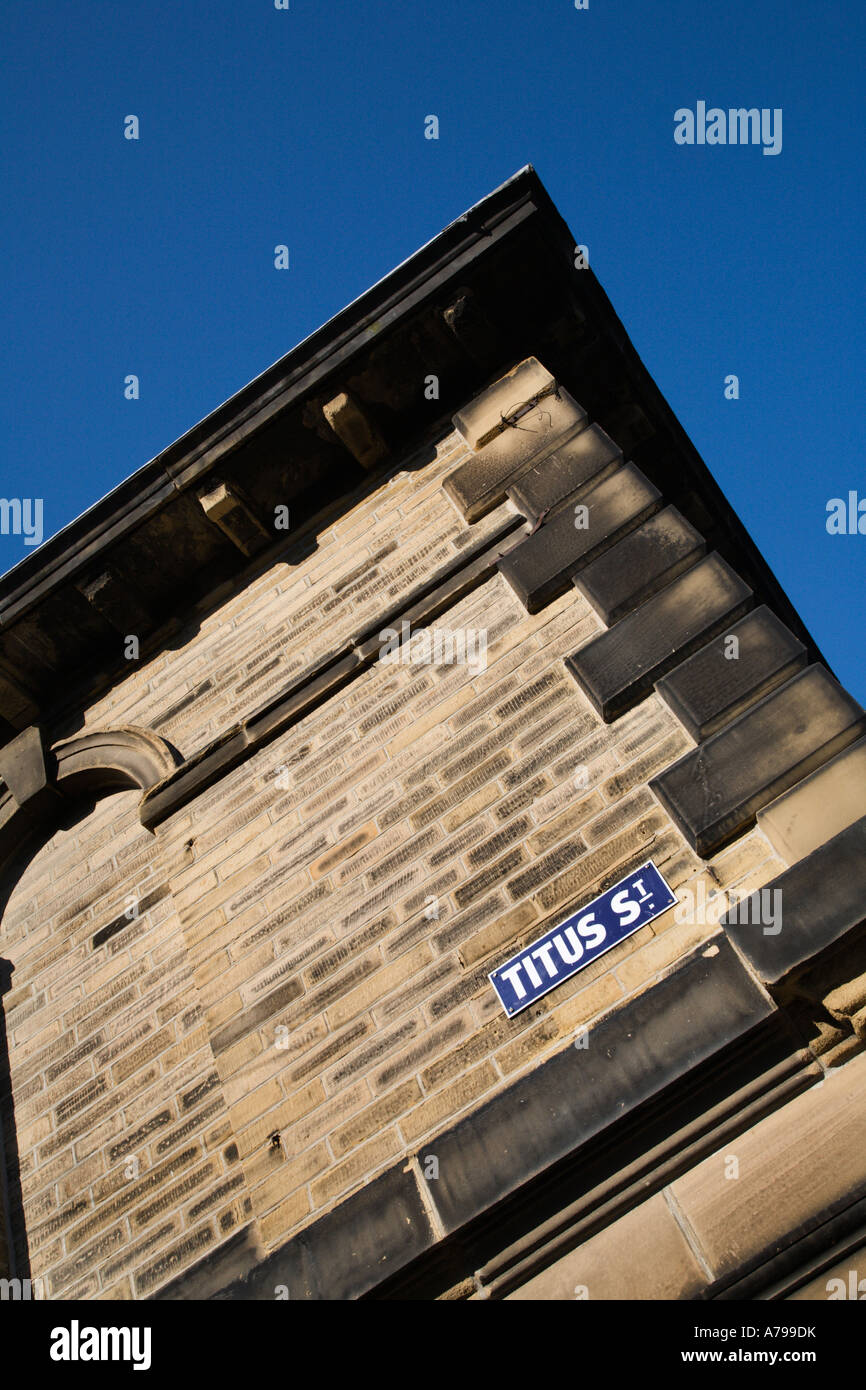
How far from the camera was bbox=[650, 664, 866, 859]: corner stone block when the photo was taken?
397 centimetres

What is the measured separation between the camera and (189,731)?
6.12 meters

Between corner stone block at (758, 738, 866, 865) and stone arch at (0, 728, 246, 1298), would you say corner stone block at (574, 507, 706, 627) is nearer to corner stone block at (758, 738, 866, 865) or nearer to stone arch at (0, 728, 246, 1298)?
corner stone block at (758, 738, 866, 865)

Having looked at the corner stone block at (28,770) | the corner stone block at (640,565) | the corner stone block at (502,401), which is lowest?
the corner stone block at (640,565)

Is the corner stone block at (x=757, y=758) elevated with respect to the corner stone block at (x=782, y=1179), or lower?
elevated

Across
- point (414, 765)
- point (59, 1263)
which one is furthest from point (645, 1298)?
point (59, 1263)

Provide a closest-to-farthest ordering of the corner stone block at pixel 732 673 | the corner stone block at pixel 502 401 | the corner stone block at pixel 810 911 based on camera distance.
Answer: the corner stone block at pixel 810 911, the corner stone block at pixel 732 673, the corner stone block at pixel 502 401

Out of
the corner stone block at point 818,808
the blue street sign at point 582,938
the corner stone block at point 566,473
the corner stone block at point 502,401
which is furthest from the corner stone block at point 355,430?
the corner stone block at point 818,808

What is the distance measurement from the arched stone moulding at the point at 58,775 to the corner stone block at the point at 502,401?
2.56m

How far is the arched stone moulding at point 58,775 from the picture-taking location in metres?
6.39

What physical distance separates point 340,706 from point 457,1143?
2366mm

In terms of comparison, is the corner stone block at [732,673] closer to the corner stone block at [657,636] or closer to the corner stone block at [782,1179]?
the corner stone block at [657,636]

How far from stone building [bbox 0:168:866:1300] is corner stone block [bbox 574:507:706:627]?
17mm

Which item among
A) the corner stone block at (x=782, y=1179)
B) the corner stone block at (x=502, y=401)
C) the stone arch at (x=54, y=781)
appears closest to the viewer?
the corner stone block at (x=782, y=1179)
